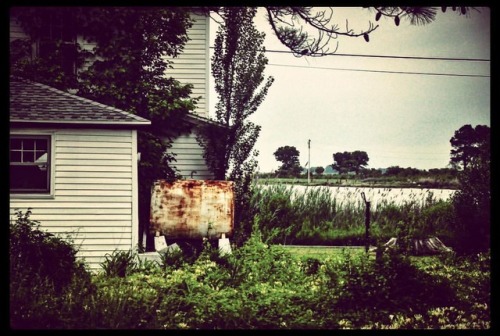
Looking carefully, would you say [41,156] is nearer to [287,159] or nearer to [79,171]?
[79,171]

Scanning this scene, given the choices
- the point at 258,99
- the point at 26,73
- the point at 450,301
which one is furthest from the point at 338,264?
the point at 26,73

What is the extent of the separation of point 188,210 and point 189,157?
365 centimetres

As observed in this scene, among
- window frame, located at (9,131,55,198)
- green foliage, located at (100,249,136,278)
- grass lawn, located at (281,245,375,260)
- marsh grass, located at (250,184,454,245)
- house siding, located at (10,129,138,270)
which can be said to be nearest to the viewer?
green foliage, located at (100,249,136,278)

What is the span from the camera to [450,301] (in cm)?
862

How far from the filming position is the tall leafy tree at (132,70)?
50.9 feet

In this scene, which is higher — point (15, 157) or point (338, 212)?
point (15, 157)

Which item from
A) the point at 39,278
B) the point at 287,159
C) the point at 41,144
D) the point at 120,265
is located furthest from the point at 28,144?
the point at 287,159

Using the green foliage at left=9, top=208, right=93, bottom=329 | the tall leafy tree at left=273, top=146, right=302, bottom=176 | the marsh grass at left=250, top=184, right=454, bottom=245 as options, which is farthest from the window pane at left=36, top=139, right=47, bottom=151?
the tall leafy tree at left=273, top=146, right=302, bottom=176

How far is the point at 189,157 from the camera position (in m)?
16.8

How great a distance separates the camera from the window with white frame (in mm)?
12297

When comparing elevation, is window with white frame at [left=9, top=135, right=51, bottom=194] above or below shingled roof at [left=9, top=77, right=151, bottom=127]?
below

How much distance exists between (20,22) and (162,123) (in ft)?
17.5

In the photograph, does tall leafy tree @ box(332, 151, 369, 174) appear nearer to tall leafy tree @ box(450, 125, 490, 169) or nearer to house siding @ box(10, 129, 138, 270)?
tall leafy tree @ box(450, 125, 490, 169)

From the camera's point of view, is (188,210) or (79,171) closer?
(79,171)
